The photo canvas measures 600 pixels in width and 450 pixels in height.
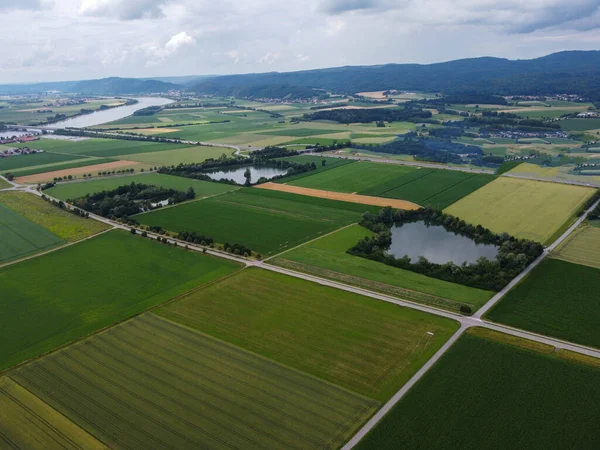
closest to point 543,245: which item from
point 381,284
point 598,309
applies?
point 598,309

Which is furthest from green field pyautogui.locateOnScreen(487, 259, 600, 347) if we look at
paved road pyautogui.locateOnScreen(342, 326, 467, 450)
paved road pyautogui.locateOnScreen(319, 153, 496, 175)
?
paved road pyautogui.locateOnScreen(319, 153, 496, 175)

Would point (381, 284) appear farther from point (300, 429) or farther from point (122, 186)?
point (122, 186)

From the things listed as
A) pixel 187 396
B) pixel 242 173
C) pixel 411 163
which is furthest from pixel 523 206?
pixel 187 396

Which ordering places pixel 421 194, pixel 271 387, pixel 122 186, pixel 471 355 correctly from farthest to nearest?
pixel 122 186 → pixel 421 194 → pixel 471 355 → pixel 271 387

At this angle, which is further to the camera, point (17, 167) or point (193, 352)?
point (17, 167)

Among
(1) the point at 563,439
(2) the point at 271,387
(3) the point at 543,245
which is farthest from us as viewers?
(3) the point at 543,245

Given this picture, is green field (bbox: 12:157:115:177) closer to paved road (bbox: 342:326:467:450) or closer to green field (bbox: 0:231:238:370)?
green field (bbox: 0:231:238:370)

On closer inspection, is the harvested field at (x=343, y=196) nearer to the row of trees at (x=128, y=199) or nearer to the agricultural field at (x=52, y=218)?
the row of trees at (x=128, y=199)
